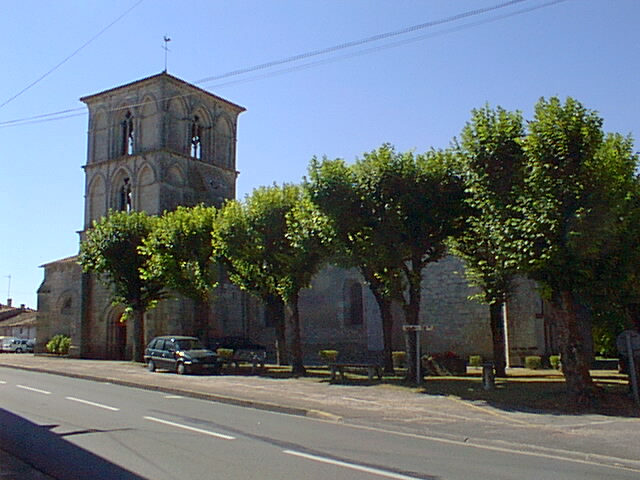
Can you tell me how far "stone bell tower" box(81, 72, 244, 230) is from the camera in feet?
143

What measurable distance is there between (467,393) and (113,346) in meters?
30.3

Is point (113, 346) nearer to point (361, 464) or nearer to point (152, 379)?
point (152, 379)

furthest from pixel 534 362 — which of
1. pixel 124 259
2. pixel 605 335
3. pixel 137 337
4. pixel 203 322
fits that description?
pixel 124 259

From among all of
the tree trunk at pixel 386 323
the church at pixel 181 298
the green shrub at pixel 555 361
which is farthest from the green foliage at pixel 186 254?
the green shrub at pixel 555 361

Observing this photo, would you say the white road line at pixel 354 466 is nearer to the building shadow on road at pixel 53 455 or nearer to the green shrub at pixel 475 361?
the building shadow on road at pixel 53 455

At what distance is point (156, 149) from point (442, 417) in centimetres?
3456

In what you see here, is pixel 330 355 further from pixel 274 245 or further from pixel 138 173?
pixel 138 173

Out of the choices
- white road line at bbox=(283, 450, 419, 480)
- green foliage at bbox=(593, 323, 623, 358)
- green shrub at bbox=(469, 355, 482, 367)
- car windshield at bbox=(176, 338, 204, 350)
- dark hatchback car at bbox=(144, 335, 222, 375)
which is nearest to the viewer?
white road line at bbox=(283, 450, 419, 480)

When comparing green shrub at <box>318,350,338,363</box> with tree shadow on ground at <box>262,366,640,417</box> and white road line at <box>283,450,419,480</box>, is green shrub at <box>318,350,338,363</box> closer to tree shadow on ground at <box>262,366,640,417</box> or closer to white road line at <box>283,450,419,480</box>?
tree shadow on ground at <box>262,366,640,417</box>

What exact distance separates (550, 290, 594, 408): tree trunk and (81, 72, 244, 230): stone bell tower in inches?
1266

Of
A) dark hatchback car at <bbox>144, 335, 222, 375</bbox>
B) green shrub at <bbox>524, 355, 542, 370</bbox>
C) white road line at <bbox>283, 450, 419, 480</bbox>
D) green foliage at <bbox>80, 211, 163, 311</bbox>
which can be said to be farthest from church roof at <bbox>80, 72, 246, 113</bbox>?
white road line at <bbox>283, 450, 419, 480</bbox>

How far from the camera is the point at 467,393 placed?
57.4 ft

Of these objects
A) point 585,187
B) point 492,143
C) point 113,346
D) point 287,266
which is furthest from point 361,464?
point 113,346

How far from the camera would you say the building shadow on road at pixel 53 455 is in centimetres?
779
